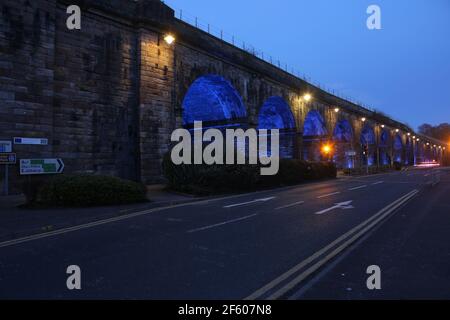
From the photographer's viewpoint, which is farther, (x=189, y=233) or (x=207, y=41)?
(x=207, y=41)

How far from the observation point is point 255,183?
2375 centimetres

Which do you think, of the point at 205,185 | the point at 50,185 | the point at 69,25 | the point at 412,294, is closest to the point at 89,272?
the point at 412,294

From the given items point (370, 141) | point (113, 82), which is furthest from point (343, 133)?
point (113, 82)

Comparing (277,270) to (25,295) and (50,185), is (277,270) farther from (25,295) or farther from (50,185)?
(50,185)

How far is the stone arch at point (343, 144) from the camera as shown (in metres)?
62.9

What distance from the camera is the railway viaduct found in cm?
1725

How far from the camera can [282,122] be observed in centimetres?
4441

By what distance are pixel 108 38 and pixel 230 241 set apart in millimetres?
17547

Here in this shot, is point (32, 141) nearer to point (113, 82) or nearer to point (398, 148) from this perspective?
point (113, 82)

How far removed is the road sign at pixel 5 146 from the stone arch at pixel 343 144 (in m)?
53.2

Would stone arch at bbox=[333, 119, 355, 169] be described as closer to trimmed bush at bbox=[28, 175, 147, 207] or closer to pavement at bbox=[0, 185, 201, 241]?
pavement at bbox=[0, 185, 201, 241]

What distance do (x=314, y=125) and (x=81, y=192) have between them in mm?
43658

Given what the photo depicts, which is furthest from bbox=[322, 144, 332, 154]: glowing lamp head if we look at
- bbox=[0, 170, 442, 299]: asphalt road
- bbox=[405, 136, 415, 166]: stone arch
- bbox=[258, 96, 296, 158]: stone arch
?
bbox=[405, 136, 415, 166]: stone arch
